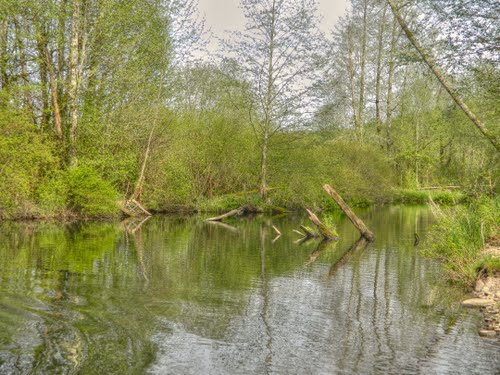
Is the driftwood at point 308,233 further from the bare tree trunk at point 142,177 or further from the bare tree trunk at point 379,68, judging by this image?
the bare tree trunk at point 379,68

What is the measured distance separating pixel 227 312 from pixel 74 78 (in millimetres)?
16500

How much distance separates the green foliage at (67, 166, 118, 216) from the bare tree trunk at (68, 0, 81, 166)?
948 mm

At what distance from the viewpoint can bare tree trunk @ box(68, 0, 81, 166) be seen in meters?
21.9

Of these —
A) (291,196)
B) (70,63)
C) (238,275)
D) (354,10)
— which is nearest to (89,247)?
(238,275)

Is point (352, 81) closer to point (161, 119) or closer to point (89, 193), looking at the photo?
point (161, 119)

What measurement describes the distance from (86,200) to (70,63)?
5.65 meters

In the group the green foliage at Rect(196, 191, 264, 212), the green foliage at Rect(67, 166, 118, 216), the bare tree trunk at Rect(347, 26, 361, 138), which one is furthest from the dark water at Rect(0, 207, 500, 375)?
the bare tree trunk at Rect(347, 26, 361, 138)

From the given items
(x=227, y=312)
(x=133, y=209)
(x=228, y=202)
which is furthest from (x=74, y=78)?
(x=227, y=312)

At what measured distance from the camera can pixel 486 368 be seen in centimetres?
621

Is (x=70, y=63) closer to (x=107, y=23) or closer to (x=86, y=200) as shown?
(x=107, y=23)

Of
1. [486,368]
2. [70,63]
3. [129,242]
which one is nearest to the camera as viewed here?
[486,368]

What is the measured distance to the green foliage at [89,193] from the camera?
21766mm

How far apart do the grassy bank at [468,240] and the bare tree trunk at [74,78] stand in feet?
48.8

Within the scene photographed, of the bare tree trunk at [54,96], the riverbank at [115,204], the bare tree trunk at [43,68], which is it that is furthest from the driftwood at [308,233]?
the bare tree trunk at [43,68]
